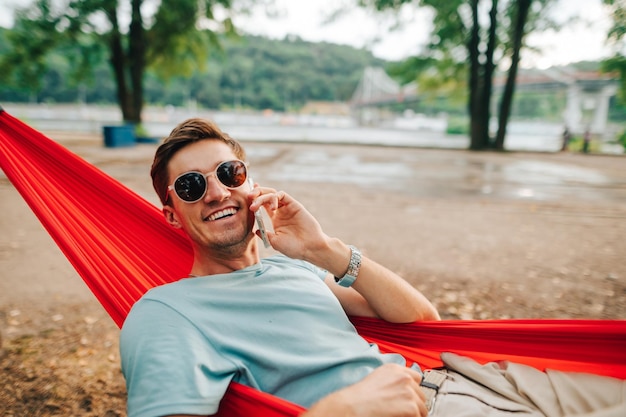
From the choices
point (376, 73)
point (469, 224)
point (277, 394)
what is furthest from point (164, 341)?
point (376, 73)

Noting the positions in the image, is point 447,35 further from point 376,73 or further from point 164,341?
point 376,73

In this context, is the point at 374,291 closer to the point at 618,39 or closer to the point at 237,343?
the point at 237,343

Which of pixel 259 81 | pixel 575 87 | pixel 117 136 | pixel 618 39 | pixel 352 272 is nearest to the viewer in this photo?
pixel 352 272

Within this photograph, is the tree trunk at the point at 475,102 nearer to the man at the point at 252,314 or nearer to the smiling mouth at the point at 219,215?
the man at the point at 252,314

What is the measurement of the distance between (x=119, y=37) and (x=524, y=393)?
19.3 metres

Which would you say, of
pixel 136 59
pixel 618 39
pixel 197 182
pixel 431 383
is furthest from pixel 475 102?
pixel 197 182

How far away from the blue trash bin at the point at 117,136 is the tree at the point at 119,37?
490 centimetres

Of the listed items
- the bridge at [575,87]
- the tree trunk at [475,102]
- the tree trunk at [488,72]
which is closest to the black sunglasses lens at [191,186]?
the tree trunk at [475,102]

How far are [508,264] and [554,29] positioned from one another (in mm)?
17420

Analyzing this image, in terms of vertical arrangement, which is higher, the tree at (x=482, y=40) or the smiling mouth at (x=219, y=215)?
the tree at (x=482, y=40)

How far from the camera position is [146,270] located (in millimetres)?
1692

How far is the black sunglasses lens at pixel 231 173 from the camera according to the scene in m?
1.38

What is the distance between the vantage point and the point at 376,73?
53.7 metres

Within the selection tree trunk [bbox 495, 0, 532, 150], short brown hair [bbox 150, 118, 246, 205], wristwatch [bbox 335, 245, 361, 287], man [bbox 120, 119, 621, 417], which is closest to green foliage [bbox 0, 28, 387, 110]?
tree trunk [bbox 495, 0, 532, 150]
